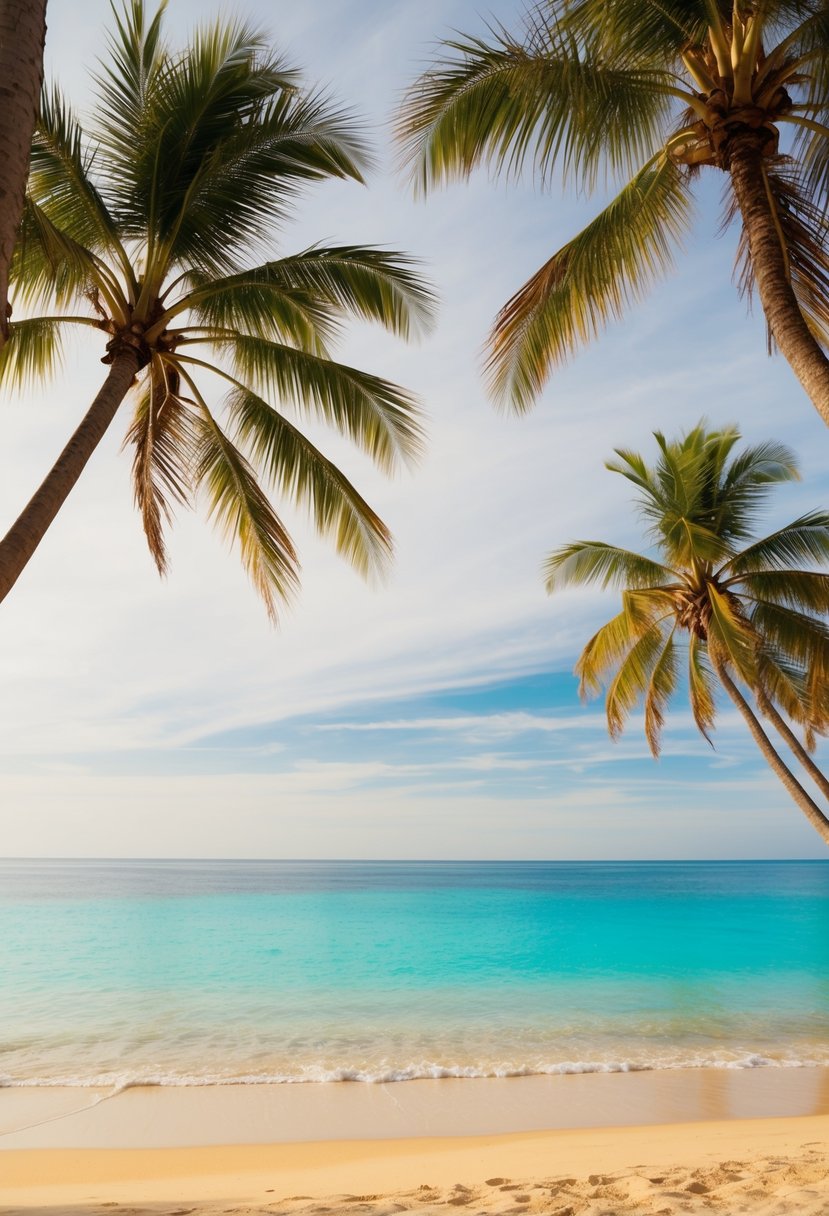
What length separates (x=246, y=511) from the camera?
7.33 meters

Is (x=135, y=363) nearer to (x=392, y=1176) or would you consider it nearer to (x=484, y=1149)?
(x=392, y=1176)

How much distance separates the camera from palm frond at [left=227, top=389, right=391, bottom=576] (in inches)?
283

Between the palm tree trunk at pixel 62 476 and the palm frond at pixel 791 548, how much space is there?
9398 mm

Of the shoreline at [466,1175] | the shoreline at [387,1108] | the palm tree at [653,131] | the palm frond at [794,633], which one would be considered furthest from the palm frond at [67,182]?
the palm frond at [794,633]

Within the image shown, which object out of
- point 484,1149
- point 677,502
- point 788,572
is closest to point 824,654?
point 788,572

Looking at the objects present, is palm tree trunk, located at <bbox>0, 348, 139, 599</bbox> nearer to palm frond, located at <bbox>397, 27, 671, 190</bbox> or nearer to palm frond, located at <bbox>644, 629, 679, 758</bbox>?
palm frond, located at <bbox>397, 27, 671, 190</bbox>

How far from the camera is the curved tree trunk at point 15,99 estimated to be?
2736 millimetres

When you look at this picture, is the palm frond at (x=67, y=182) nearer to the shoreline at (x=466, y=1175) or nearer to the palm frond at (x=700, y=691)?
the shoreline at (x=466, y=1175)

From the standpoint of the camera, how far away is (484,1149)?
6086 mm

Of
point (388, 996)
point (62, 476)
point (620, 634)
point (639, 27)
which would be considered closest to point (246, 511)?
point (62, 476)

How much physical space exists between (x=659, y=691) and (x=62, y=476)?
478 inches

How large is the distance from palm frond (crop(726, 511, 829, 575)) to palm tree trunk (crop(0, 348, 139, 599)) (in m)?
9.40

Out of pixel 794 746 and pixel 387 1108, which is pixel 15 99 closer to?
pixel 387 1108

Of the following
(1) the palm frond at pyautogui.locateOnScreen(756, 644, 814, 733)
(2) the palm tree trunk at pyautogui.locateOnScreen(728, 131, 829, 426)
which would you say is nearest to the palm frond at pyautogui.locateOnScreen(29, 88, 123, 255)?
(2) the palm tree trunk at pyautogui.locateOnScreen(728, 131, 829, 426)
